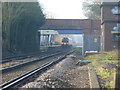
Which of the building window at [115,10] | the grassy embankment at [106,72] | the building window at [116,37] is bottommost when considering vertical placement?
the grassy embankment at [106,72]

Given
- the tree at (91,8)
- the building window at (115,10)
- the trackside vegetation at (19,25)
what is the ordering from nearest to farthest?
1. the building window at (115,10)
2. the trackside vegetation at (19,25)
3. the tree at (91,8)

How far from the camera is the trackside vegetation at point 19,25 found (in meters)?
29.2

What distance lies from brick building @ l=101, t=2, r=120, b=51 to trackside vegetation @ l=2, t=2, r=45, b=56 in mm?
10576

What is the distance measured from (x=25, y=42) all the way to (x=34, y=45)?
11.0 feet

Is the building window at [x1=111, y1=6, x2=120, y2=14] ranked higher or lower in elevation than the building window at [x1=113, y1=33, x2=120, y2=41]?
higher

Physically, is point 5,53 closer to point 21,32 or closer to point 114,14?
point 21,32

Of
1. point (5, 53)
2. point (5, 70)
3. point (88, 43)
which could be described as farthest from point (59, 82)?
point (5, 53)

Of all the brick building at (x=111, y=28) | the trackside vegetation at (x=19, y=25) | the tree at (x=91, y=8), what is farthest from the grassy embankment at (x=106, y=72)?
the tree at (x=91, y=8)

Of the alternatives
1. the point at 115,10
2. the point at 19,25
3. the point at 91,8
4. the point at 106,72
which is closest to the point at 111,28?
the point at 115,10

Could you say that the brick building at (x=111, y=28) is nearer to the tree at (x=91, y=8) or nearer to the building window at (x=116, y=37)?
the building window at (x=116, y=37)

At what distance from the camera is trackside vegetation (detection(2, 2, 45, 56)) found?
95.8 ft

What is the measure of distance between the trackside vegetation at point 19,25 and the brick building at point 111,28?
10.6 metres

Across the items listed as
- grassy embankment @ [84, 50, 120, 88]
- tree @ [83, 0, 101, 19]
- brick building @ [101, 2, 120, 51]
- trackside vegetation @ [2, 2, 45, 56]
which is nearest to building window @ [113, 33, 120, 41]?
brick building @ [101, 2, 120, 51]

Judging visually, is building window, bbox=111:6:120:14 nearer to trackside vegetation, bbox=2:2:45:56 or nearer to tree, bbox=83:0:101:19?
trackside vegetation, bbox=2:2:45:56
